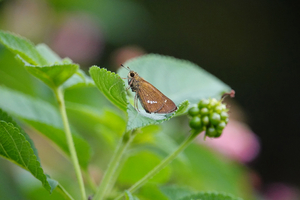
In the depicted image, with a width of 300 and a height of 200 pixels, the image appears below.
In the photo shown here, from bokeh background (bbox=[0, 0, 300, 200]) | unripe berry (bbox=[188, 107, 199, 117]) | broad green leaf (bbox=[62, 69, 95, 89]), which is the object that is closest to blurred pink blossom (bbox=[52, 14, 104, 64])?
bokeh background (bbox=[0, 0, 300, 200])

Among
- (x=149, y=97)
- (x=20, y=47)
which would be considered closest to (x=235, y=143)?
(x=149, y=97)

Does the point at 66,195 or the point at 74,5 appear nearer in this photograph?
the point at 66,195

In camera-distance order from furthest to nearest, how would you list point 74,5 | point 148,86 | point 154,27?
point 154,27, point 74,5, point 148,86

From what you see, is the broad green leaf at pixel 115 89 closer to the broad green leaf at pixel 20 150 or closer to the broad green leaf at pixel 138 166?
the broad green leaf at pixel 20 150

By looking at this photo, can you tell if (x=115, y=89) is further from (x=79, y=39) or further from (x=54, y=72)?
(x=79, y=39)

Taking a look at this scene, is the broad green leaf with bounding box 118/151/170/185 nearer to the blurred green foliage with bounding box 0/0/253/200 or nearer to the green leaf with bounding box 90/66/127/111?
the blurred green foliage with bounding box 0/0/253/200

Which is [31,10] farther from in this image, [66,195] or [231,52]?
[231,52]

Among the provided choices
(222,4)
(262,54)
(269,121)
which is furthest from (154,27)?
(269,121)
